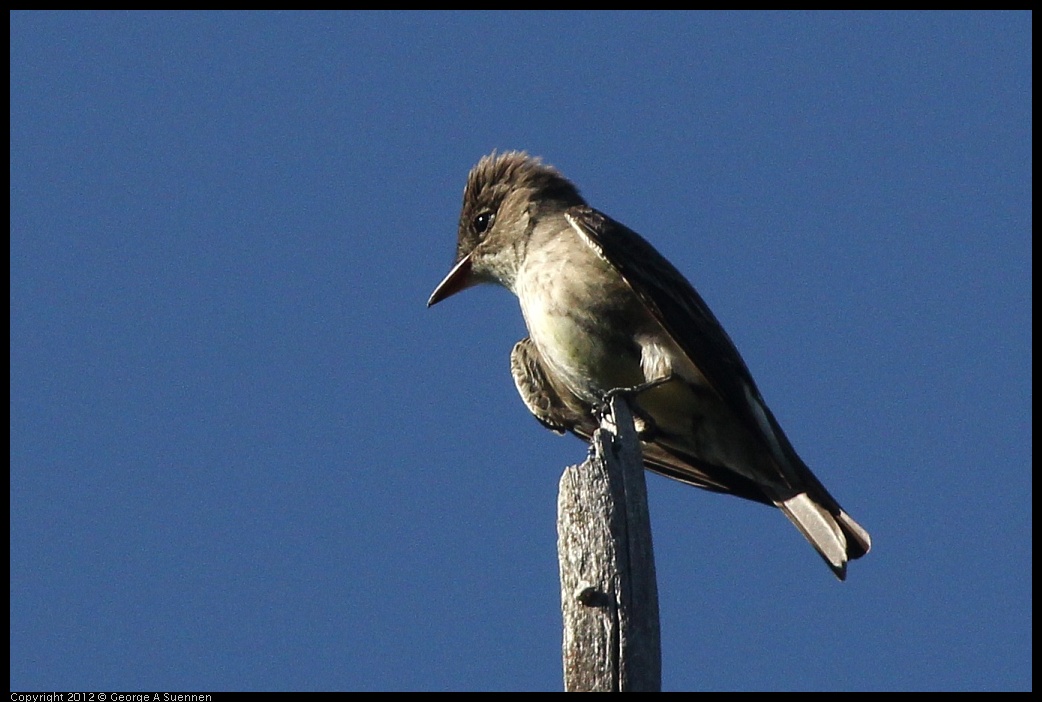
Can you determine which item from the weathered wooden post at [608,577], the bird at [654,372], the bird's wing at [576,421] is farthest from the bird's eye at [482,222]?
the weathered wooden post at [608,577]

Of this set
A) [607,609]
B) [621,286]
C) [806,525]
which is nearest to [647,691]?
[607,609]

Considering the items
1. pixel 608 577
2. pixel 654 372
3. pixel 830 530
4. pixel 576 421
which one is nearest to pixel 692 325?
pixel 654 372

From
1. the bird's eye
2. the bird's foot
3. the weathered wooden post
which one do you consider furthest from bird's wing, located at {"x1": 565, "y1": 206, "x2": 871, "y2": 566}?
the weathered wooden post

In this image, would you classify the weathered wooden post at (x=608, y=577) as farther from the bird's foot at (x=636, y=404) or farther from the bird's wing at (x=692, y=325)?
the bird's wing at (x=692, y=325)

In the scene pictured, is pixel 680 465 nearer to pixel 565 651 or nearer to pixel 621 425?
pixel 621 425

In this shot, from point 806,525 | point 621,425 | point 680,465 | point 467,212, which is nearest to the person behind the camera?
point 621,425

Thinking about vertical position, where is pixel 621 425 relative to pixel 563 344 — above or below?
below

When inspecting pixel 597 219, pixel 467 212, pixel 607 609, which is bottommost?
pixel 607 609

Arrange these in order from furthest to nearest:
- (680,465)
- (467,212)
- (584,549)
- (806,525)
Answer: (467,212) < (680,465) < (806,525) < (584,549)

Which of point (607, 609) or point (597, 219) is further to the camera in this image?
point (597, 219)
